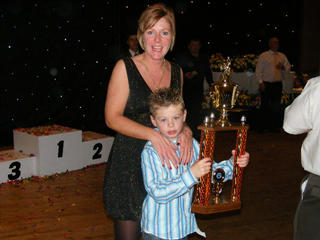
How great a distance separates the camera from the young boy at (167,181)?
158cm

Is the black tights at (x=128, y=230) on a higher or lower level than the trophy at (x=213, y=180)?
lower

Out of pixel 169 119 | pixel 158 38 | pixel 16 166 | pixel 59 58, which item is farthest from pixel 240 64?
pixel 169 119

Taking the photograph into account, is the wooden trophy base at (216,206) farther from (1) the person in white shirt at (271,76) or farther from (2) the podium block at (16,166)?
(1) the person in white shirt at (271,76)

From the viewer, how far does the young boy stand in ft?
5.18

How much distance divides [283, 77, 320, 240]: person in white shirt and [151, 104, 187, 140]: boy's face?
20.7 inches

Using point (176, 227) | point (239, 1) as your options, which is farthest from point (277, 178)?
point (239, 1)

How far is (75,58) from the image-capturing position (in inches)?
241

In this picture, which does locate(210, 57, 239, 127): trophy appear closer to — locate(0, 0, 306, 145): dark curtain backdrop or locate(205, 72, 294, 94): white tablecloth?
locate(0, 0, 306, 145): dark curtain backdrop

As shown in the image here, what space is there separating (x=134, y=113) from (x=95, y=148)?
360cm

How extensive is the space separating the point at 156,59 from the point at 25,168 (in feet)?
11.2

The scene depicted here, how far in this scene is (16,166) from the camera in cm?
459

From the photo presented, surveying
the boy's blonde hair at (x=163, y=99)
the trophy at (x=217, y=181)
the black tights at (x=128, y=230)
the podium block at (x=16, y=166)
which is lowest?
the podium block at (x=16, y=166)

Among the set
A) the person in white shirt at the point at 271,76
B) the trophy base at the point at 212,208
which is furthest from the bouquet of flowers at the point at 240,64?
the trophy base at the point at 212,208

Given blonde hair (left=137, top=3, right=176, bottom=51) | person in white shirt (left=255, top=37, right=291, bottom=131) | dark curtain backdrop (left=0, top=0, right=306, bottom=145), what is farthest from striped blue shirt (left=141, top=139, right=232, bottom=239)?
person in white shirt (left=255, top=37, right=291, bottom=131)
